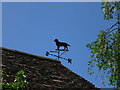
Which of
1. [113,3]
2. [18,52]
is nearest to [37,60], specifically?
[18,52]

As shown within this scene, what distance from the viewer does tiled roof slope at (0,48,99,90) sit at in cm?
565

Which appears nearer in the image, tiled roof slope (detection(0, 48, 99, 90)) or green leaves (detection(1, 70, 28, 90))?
green leaves (detection(1, 70, 28, 90))

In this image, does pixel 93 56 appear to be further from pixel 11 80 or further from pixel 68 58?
pixel 11 80

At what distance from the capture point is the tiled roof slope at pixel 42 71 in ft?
18.5

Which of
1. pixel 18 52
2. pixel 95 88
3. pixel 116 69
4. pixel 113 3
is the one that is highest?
pixel 113 3

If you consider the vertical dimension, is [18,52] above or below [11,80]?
above

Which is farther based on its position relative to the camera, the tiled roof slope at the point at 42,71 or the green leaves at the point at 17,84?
the tiled roof slope at the point at 42,71

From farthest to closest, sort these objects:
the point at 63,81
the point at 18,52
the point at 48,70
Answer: the point at 18,52 < the point at 48,70 < the point at 63,81

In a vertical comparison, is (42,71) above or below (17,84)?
above

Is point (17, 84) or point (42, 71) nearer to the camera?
point (17, 84)

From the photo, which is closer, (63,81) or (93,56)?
(63,81)

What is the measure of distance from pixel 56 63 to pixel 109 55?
155 centimetres

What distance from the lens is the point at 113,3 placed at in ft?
25.6

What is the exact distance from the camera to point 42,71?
6422 mm
